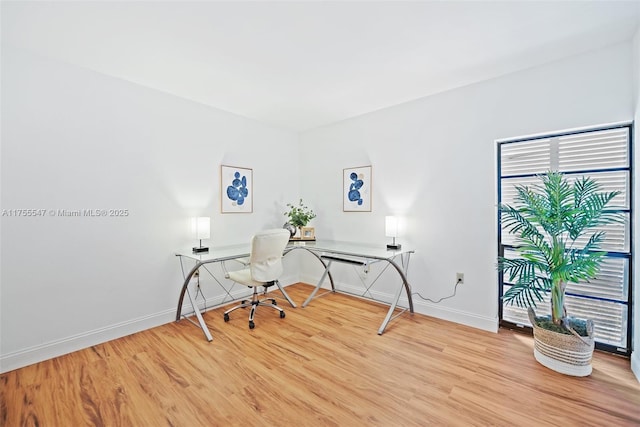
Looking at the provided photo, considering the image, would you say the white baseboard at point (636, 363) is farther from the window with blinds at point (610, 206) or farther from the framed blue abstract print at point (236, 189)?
the framed blue abstract print at point (236, 189)

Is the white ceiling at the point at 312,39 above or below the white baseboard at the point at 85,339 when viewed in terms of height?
above

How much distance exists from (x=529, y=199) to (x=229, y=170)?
3198 mm

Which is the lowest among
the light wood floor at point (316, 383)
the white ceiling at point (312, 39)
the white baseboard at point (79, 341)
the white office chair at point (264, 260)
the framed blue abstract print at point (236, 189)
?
the light wood floor at point (316, 383)

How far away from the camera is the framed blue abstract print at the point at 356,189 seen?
11.9 ft

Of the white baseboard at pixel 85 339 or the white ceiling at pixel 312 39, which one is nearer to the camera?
the white ceiling at pixel 312 39

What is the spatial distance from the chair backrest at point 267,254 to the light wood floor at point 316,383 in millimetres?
575

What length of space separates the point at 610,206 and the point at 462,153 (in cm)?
122

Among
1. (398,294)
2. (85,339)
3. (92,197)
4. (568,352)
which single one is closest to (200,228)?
(92,197)

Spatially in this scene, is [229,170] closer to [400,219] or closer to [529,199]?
[400,219]

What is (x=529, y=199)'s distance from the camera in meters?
2.16

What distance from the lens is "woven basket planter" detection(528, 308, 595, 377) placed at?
1970 mm

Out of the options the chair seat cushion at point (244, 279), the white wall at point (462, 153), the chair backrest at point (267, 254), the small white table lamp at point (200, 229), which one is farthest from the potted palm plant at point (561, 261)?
the small white table lamp at point (200, 229)

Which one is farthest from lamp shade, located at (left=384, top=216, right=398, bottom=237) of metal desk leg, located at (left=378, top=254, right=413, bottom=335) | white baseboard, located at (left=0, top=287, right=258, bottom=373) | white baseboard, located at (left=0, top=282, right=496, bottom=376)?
white baseboard, located at (left=0, top=287, right=258, bottom=373)

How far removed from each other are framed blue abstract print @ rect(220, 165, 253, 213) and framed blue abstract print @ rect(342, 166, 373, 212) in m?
1.33
